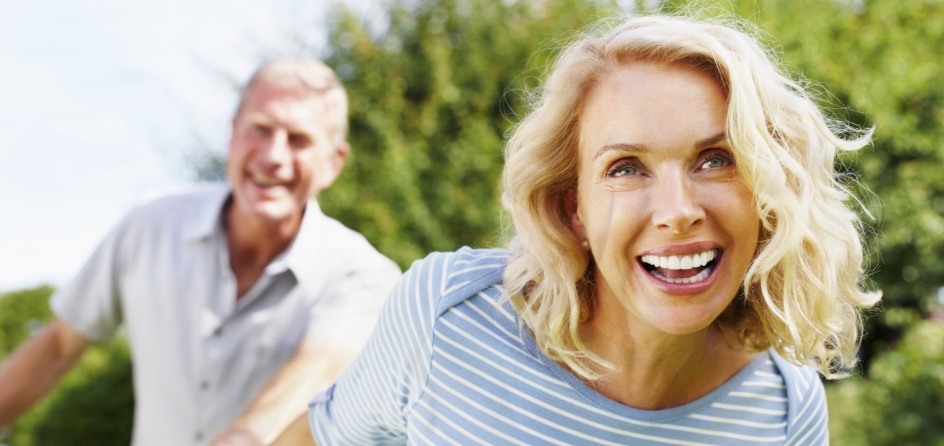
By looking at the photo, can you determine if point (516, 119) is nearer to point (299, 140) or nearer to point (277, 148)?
point (299, 140)

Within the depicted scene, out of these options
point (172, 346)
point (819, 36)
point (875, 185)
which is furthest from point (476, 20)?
point (172, 346)

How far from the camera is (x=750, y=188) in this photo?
1.79 metres

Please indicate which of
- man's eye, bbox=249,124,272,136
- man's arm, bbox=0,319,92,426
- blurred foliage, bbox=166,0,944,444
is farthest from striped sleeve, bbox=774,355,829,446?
blurred foliage, bbox=166,0,944,444

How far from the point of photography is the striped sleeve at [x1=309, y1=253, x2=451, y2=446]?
204 centimetres

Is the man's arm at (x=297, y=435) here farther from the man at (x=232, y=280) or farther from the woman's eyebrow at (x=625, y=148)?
the woman's eyebrow at (x=625, y=148)

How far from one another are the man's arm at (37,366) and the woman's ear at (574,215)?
2024 mm

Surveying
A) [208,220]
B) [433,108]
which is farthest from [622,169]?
[433,108]

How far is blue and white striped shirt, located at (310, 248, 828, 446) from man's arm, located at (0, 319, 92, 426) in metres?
1.62

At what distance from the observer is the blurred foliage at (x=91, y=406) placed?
7098mm

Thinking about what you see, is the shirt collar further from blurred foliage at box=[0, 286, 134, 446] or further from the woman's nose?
blurred foliage at box=[0, 286, 134, 446]

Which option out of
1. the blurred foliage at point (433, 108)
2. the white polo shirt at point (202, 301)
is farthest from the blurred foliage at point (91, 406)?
the white polo shirt at point (202, 301)

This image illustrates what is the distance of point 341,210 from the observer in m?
6.30

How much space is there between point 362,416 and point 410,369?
0.53 ft

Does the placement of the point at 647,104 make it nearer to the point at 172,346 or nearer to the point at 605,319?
the point at 605,319
